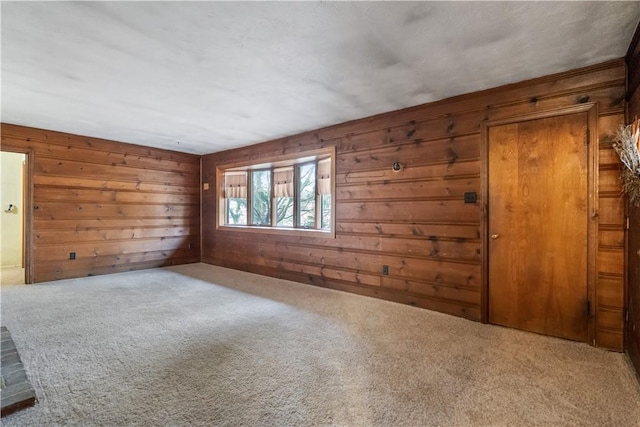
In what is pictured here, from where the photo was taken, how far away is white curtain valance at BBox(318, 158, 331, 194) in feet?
14.7

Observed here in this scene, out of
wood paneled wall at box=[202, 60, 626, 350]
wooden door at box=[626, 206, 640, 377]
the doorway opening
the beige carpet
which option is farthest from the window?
the doorway opening

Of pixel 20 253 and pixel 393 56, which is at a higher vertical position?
pixel 393 56

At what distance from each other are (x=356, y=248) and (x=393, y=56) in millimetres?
2279

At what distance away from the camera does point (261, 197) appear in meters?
5.57

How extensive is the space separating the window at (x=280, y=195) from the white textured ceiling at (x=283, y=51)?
1.40 meters

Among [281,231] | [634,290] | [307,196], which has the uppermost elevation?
[307,196]

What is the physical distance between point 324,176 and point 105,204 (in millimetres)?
3727

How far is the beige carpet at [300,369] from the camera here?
1516 millimetres

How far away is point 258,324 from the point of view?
2709 mm

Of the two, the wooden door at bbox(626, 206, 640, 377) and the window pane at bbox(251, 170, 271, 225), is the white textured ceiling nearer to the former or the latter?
the wooden door at bbox(626, 206, 640, 377)

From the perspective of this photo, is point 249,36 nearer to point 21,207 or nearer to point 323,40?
point 323,40

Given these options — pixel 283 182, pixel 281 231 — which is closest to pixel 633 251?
pixel 281 231

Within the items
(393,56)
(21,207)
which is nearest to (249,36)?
(393,56)

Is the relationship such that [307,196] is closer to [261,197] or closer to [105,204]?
[261,197]
